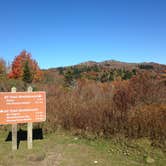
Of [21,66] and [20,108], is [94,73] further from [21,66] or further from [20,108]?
[20,108]

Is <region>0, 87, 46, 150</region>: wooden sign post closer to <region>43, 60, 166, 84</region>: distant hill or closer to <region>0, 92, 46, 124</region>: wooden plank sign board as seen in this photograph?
<region>0, 92, 46, 124</region>: wooden plank sign board

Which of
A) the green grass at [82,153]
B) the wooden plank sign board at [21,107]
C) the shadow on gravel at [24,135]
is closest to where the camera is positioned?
the green grass at [82,153]

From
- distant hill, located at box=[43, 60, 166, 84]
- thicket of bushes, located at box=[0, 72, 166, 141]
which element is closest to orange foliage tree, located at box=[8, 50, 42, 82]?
distant hill, located at box=[43, 60, 166, 84]

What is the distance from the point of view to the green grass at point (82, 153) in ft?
13.3

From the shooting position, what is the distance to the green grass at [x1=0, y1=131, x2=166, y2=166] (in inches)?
160

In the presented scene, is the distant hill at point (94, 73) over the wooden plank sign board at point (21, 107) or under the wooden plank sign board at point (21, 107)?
over

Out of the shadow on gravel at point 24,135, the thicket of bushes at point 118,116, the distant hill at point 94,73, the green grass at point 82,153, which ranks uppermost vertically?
the distant hill at point 94,73

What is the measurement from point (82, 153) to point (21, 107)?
5.66ft

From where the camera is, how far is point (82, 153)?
455cm

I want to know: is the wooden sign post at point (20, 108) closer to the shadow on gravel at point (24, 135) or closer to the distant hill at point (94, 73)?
the shadow on gravel at point (24, 135)

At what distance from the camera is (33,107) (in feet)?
15.7

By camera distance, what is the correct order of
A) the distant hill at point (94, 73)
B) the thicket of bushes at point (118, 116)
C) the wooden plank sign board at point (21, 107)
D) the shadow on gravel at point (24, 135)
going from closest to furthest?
the wooden plank sign board at point (21, 107) < the thicket of bushes at point (118, 116) < the shadow on gravel at point (24, 135) < the distant hill at point (94, 73)

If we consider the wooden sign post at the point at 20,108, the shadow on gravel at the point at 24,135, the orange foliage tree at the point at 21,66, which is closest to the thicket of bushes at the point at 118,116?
the shadow on gravel at the point at 24,135

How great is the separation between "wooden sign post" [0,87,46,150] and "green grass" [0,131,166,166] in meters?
0.41
